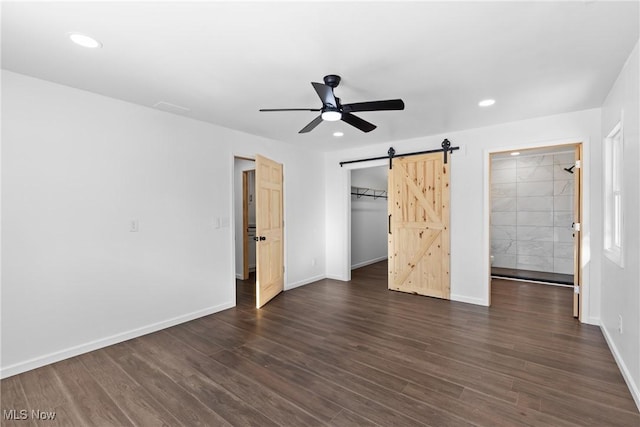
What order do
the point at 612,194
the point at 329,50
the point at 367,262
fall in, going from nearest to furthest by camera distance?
the point at 329,50 → the point at 612,194 → the point at 367,262

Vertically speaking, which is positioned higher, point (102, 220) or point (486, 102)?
point (486, 102)

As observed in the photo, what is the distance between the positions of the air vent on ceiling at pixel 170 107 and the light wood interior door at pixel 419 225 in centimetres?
321

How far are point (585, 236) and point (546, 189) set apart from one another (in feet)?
9.98

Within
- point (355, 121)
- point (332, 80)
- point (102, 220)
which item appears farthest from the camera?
point (102, 220)

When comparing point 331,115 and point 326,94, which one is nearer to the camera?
point 326,94

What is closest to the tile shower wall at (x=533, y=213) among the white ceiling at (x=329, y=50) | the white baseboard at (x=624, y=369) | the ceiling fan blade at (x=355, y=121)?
the white ceiling at (x=329, y=50)

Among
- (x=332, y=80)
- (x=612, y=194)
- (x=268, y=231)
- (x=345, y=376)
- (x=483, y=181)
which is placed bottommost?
(x=345, y=376)

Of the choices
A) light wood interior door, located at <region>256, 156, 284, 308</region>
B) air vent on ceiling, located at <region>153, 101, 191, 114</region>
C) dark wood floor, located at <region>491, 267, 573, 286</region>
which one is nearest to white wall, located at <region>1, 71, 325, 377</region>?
air vent on ceiling, located at <region>153, 101, 191, 114</region>

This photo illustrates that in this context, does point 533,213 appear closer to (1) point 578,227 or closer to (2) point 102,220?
(1) point 578,227

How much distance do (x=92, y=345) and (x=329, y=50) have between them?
11.2 feet

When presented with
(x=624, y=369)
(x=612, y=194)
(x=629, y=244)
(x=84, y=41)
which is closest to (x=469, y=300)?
(x=624, y=369)

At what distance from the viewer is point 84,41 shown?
2076 millimetres

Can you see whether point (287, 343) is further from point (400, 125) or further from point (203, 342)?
point (400, 125)

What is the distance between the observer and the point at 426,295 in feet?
15.5
